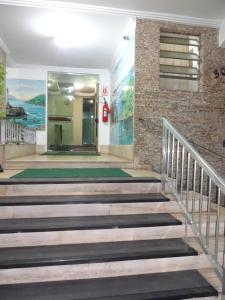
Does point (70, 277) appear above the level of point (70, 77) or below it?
below

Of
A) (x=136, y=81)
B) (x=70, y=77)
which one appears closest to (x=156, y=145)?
(x=136, y=81)

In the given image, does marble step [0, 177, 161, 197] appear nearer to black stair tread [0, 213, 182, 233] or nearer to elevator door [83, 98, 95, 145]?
black stair tread [0, 213, 182, 233]

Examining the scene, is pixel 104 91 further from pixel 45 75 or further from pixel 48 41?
pixel 48 41

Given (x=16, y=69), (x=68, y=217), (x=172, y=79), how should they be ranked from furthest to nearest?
(x=16, y=69)
(x=172, y=79)
(x=68, y=217)

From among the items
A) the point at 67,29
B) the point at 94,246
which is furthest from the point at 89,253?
the point at 67,29

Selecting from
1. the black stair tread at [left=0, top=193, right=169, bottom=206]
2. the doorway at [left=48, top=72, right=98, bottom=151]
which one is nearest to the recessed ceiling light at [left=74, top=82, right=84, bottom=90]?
the doorway at [left=48, top=72, right=98, bottom=151]

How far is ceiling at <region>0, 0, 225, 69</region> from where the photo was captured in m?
4.51

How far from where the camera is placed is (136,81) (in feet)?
16.1

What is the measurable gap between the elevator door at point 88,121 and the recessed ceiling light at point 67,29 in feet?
14.4

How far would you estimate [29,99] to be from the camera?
25.6 ft

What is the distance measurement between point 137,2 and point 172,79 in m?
1.67

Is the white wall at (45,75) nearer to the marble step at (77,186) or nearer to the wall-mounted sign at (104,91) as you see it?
the wall-mounted sign at (104,91)

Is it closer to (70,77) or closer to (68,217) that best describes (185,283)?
(68,217)

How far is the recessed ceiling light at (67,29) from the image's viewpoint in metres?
5.00
